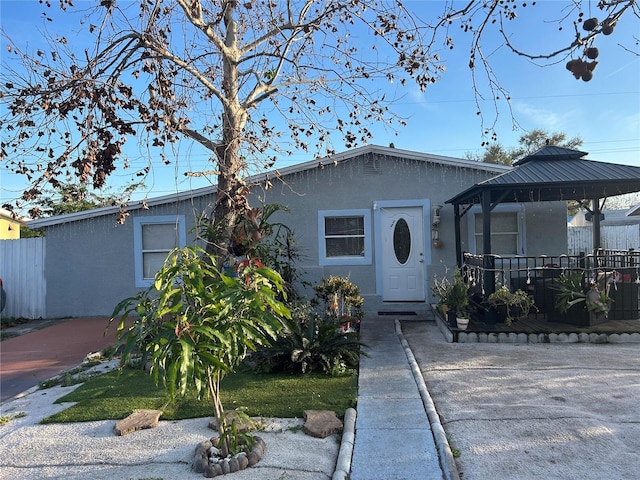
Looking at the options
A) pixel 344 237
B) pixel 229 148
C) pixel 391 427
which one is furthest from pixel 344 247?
pixel 391 427

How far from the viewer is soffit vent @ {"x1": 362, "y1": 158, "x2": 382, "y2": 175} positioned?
8.73m

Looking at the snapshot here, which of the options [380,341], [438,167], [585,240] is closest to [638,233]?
[585,240]

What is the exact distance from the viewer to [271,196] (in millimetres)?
8992

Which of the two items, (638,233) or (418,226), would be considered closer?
(418,226)

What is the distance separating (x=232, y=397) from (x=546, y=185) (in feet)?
18.5

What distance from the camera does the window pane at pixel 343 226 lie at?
8867mm

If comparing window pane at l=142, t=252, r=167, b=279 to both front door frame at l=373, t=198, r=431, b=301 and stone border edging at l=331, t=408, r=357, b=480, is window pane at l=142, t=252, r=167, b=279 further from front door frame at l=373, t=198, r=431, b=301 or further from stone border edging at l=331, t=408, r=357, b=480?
stone border edging at l=331, t=408, r=357, b=480

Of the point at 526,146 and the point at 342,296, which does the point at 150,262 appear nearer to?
the point at 342,296

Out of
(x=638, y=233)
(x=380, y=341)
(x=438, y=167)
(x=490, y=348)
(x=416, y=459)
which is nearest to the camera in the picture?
→ (x=416, y=459)

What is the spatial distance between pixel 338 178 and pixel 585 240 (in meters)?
13.8

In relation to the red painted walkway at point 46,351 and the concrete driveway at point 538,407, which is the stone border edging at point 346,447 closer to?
the concrete driveway at point 538,407

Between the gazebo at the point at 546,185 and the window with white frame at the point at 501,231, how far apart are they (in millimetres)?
344

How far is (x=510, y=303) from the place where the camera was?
21.8ft

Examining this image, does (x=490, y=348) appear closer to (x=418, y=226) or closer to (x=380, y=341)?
(x=380, y=341)
